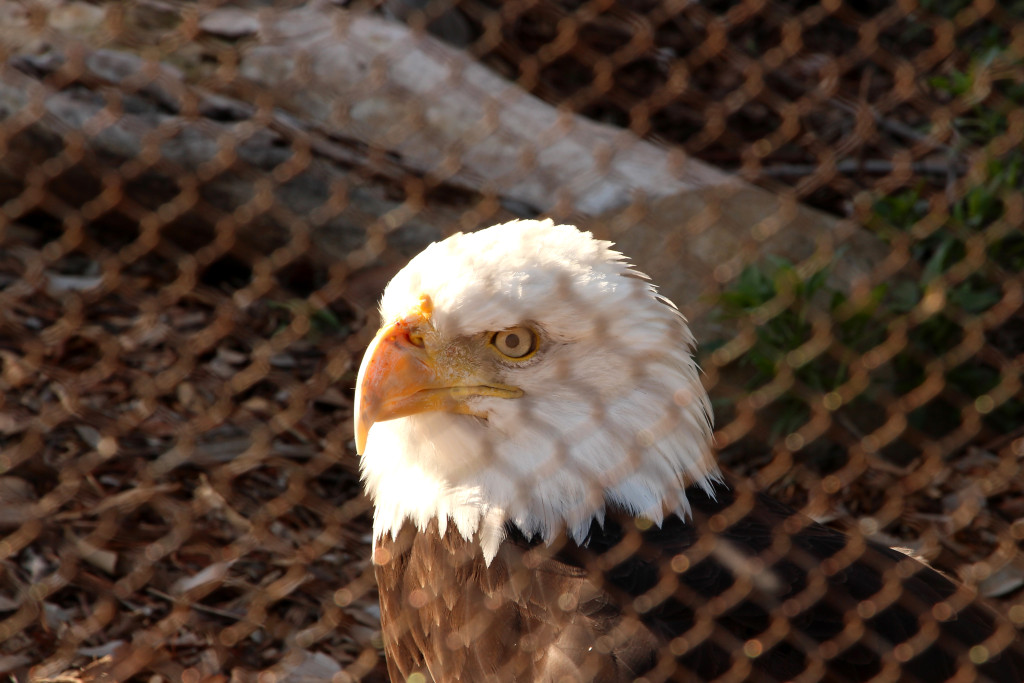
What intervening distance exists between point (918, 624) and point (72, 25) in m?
2.83

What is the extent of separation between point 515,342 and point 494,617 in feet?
1.63

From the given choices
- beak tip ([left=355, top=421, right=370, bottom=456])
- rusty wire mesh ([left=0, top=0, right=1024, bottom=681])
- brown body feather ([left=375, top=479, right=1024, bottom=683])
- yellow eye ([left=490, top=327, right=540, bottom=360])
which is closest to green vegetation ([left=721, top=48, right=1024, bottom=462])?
rusty wire mesh ([left=0, top=0, right=1024, bottom=681])

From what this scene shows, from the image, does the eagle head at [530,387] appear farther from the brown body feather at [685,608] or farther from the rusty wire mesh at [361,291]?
the rusty wire mesh at [361,291]

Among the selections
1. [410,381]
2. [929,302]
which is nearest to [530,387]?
[410,381]

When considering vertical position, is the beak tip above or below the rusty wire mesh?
above

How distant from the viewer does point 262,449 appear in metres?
1.78

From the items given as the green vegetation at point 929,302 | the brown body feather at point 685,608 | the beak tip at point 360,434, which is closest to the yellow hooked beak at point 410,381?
the beak tip at point 360,434

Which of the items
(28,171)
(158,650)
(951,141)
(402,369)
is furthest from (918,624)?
(28,171)

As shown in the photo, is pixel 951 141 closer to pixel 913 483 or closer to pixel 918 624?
pixel 913 483

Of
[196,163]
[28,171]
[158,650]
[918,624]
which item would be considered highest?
[918,624]

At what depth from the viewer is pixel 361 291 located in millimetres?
2752

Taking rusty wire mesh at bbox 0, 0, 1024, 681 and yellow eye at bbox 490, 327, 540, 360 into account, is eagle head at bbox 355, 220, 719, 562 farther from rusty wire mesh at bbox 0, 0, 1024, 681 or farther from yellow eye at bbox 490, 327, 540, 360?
rusty wire mesh at bbox 0, 0, 1024, 681

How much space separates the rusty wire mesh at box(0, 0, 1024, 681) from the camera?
239 cm

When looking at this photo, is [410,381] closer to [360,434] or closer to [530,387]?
[360,434]
